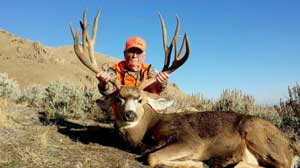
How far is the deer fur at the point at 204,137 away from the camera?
5094mm

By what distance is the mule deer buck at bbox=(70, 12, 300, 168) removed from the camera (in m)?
5.11

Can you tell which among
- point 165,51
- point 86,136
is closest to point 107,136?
point 86,136

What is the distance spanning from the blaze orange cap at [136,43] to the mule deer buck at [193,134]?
43.4 inches

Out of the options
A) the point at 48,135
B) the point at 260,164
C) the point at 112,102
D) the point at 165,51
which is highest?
the point at 165,51

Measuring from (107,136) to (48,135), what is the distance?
0.98m

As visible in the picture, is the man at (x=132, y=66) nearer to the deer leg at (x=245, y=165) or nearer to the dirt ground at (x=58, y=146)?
the dirt ground at (x=58, y=146)

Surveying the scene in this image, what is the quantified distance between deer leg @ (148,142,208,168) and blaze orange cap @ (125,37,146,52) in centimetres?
243

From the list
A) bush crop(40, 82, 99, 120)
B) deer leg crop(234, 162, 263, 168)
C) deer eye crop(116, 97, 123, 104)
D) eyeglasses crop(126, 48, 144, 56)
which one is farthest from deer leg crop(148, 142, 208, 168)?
bush crop(40, 82, 99, 120)

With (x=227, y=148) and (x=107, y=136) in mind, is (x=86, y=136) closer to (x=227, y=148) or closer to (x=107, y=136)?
(x=107, y=136)

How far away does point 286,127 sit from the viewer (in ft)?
28.0

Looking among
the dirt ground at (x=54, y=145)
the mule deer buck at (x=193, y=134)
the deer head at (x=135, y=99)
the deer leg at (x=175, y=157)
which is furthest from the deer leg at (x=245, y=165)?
the deer head at (x=135, y=99)

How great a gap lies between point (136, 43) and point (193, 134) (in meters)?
2.35

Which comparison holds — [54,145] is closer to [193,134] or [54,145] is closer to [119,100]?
[119,100]

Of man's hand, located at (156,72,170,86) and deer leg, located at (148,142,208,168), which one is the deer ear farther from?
deer leg, located at (148,142,208,168)
